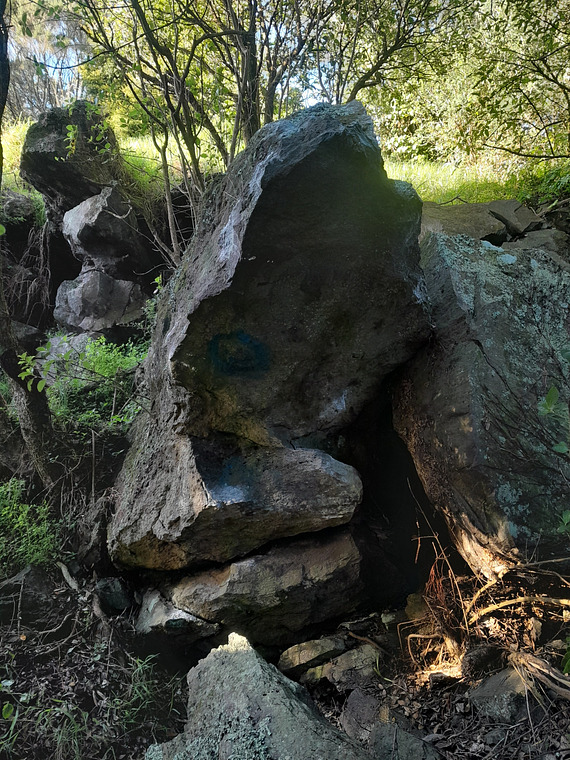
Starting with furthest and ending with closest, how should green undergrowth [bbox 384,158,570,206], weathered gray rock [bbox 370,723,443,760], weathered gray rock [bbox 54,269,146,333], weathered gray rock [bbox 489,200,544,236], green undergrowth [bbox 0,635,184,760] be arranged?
weathered gray rock [bbox 54,269,146,333] → green undergrowth [bbox 384,158,570,206] → weathered gray rock [bbox 489,200,544,236] → green undergrowth [bbox 0,635,184,760] → weathered gray rock [bbox 370,723,443,760]

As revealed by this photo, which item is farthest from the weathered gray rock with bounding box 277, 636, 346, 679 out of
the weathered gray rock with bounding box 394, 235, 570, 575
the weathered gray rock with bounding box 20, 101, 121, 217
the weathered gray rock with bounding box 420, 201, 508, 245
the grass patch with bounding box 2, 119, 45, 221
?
the grass patch with bounding box 2, 119, 45, 221

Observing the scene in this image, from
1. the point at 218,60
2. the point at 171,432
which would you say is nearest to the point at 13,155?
the point at 218,60

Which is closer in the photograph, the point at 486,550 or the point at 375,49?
the point at 486,550

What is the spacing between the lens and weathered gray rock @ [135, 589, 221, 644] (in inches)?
113

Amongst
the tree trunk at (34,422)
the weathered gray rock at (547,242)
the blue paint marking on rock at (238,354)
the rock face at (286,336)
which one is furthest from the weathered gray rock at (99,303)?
the weathered gray rock at (547,242)

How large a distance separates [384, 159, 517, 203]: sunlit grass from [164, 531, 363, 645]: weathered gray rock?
3.93 metres

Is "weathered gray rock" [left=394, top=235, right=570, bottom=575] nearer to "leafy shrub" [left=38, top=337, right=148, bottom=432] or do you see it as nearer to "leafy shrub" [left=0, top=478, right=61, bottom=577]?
"leafy shrub" [left=38, top=337, right=148, bottom=432]

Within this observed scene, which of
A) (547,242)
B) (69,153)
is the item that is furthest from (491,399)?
(69,153)

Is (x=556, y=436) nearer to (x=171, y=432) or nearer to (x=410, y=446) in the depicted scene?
(x=410, y=446)

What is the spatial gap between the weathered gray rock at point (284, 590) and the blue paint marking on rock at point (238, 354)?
103cm

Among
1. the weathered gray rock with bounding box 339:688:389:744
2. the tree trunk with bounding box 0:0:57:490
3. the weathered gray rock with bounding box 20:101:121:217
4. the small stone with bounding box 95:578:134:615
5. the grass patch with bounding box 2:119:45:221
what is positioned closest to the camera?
the weathered gray rock with bounding box 339:688:389:744

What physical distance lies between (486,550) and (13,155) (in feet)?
31.2

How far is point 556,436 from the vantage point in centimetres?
248

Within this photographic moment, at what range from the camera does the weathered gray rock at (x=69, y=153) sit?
599 centimetres
